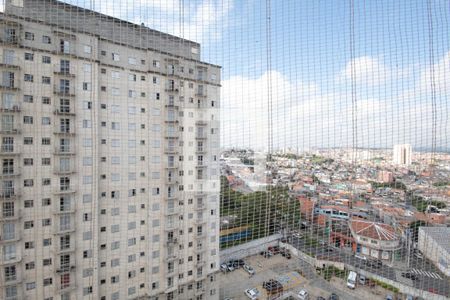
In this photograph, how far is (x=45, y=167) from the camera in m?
1.84

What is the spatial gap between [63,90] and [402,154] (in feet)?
9.03

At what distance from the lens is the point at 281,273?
10.8ft

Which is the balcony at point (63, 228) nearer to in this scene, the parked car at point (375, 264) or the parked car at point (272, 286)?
the parked car at point (272, 286)

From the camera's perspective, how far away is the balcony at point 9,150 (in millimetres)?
1662

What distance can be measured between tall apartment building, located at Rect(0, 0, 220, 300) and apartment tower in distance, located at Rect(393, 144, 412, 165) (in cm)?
160

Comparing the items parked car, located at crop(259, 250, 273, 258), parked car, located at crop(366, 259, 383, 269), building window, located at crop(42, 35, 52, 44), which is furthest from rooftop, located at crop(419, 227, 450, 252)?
building window, located at crop(42, 35, 52, 44)

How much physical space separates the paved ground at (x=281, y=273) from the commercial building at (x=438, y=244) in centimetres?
83

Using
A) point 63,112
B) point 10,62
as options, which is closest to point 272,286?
point 63,112

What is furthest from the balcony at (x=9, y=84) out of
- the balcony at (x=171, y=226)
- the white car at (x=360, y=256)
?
the white car at (x=360, y=256)

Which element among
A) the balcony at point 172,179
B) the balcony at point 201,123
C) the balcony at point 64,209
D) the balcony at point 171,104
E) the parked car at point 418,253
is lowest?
the parked car at point 418,253

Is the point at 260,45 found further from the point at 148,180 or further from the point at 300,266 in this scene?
the point at 300,266

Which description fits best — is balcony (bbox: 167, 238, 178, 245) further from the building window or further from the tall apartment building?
the building window

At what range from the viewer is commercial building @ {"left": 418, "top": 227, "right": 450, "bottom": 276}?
2633mm

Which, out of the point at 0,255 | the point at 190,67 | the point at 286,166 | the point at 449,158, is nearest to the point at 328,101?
the point at 286,166
